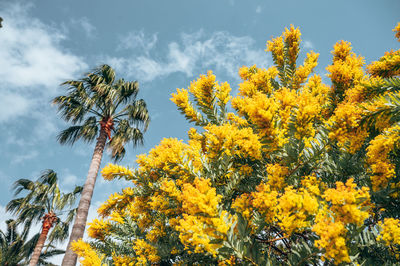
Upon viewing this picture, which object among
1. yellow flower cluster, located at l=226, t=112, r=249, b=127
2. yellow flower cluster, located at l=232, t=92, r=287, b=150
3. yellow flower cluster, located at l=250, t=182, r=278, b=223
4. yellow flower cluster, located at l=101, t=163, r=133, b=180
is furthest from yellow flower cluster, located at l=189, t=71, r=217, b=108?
yellow flower cluster, located at l=250, t=182, r=278, b=223

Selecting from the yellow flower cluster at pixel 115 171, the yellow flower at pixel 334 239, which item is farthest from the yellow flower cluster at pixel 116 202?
the yellow flower at pixel 334 239

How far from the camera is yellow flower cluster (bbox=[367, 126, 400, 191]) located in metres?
2.43

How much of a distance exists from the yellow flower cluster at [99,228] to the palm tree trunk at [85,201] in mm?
1642

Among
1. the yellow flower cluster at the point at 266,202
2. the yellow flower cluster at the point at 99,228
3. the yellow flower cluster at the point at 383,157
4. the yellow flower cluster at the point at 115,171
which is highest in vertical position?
the yellow flower cluster at the point at 115,171

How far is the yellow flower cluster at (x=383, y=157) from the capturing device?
2.43 meters

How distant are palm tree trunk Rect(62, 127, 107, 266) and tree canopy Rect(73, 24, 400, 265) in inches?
66.8

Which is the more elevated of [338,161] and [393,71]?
[393,71]

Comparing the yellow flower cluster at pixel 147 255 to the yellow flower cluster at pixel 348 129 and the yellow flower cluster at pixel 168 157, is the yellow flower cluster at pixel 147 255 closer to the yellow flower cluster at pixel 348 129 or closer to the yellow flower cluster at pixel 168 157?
the yellow flower cluster at pixel 168 157

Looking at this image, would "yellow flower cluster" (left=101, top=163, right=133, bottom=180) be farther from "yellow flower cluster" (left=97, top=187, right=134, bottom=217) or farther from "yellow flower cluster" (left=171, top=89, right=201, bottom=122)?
"yellow flower cluster" (left=171, top=89, right=201, bottom=122)

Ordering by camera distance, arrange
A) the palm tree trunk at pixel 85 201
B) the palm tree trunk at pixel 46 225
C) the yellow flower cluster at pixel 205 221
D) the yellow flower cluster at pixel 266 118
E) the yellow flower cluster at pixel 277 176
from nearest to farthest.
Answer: the yellow flower cluster at pixel 205 221
the yellow flower cluster at pixel 266 118
the yellow flower cluster at pixel 277 176
the palm tree trunk at pixel 85 201
the palm tree trunk at pixel 46 225

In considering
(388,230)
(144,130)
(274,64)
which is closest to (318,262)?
(388,230)

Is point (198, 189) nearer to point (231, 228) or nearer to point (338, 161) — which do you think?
point (231, 228)

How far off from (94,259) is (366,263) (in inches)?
136

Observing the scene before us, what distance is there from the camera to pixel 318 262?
281cm
